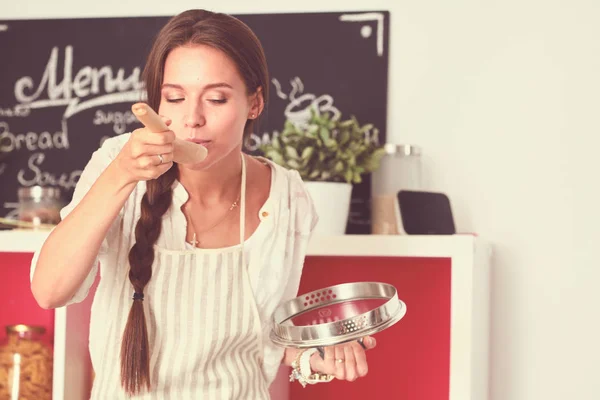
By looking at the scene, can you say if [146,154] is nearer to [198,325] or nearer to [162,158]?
[162,158]

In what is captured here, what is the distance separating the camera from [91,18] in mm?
1759

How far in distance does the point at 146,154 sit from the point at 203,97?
203 millimetres

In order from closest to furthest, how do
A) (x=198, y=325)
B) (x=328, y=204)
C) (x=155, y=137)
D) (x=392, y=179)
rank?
(x=155, y=137), (x=198, y=325), (x=328, y=204), (x=392, y=179)

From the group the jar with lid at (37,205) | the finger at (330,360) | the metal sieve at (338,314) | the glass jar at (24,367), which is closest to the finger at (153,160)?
the metal sieve at (338,314)

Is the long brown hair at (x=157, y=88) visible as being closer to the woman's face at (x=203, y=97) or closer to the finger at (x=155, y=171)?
the woman's face at (x=203, y=97)

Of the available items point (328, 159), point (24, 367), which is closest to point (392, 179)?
point (328, 159)

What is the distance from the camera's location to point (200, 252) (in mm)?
1106

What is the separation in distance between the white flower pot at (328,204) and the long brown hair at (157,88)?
0.41 meters

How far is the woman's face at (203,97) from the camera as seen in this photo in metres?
0.96

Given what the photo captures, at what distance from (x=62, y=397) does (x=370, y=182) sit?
0.72 meters

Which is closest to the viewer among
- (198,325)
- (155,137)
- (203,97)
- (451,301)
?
(155,137)

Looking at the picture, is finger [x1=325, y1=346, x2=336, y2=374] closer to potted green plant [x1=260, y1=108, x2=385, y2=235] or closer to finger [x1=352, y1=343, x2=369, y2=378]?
finger [x1=352, y1=343, x2=369, y2=378]

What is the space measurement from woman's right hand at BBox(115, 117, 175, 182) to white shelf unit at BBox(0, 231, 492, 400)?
0.62m

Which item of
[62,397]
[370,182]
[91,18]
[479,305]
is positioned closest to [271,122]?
[370,182]
